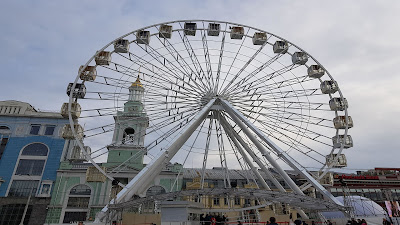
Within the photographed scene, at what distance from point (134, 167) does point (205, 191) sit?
29275 millimetres

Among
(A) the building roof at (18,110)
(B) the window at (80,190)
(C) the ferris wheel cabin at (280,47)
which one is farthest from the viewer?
(A) the building roof at (18,110)

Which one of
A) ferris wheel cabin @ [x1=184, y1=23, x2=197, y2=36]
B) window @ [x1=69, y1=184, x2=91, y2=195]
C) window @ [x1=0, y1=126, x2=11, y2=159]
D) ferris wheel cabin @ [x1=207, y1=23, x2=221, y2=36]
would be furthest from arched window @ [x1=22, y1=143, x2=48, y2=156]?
ferris wheel cabin @ [x1=207, y1=23, x2=221, y2=36]

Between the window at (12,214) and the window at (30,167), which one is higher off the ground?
the window at (30,167)

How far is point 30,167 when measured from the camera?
142 feet

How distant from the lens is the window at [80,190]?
42.1 metres

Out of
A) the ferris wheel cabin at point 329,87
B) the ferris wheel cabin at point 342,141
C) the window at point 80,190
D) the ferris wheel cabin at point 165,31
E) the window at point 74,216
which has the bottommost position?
the window at point 74,216

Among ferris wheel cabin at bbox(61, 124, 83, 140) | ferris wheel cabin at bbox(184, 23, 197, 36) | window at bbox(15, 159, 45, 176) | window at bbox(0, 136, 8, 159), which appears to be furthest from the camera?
window at bbox(0, 136, 8, 159)

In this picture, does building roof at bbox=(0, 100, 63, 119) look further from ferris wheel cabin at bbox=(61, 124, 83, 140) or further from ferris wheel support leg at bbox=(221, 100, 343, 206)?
ferris wheel support leg at bbox=(221, 100, 343, 206)

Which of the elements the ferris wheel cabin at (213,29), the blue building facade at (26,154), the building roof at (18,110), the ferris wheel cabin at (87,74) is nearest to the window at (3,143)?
the blue building facade at (26,154)

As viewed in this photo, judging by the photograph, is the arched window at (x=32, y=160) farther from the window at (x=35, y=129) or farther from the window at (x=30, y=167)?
the window at (x=35, y=129)

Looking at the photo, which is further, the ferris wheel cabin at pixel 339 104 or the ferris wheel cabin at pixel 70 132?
the ferris wheel cabin at pixel 339 104

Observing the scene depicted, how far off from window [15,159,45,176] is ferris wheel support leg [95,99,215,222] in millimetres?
32440

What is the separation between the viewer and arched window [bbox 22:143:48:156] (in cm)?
4462

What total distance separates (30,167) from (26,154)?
272cm
